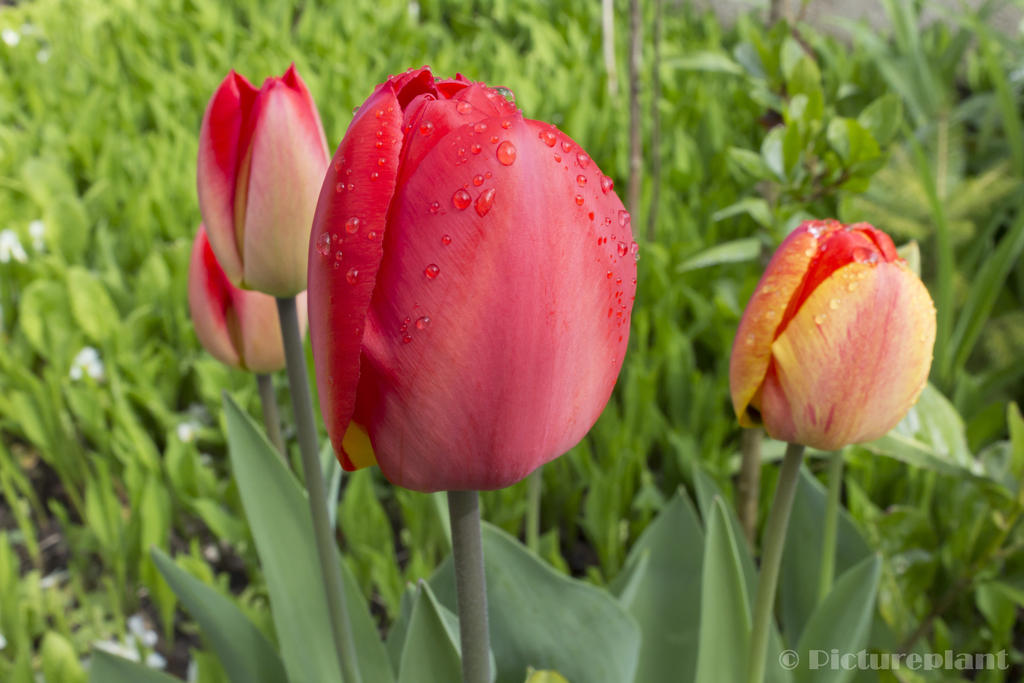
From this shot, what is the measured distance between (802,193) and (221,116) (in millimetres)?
631

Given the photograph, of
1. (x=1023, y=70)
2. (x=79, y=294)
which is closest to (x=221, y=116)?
(x=79, y=294)

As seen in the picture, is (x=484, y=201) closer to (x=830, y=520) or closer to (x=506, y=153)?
(x=506, y=153)

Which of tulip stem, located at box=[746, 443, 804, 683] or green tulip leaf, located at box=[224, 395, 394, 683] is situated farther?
green tulip leaf, located at box=[224, 395, 394, 683]

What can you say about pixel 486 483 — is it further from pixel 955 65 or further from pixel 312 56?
pixel 312 56

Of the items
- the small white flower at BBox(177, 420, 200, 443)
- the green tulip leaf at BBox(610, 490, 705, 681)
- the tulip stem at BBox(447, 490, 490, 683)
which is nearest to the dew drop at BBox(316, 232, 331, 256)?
the tulip stem at BBox(447, 490, 490, 683)

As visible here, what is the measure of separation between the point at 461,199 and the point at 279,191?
262mm

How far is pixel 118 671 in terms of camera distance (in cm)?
79

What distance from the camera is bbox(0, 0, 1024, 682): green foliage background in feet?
3.59

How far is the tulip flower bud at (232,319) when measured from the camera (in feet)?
2.57

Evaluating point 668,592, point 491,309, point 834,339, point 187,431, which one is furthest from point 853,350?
point 187,431

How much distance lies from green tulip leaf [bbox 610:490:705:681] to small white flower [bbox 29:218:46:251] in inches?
65.5

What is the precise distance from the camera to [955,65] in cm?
263

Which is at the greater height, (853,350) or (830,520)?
(853,350)

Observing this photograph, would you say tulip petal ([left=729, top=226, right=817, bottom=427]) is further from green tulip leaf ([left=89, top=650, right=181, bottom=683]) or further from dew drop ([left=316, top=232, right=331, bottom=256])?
green tulip leaf ([left=89, top=650, right=181, bottom=683])
